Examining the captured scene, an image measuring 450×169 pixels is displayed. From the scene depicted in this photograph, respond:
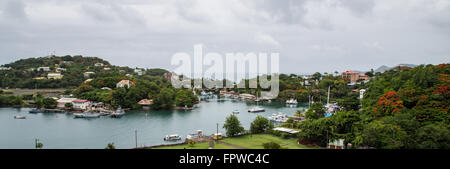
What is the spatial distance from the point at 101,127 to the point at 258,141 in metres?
6.87

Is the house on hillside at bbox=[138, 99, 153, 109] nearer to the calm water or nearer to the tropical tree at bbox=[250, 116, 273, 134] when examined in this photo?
the calm water

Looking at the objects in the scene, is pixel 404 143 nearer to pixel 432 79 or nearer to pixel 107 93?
pixel 432 79

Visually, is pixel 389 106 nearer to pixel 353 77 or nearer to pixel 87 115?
pixel 87 115

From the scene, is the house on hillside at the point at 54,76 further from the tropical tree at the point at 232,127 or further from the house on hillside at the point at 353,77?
the house on hillside at the point at 353,77

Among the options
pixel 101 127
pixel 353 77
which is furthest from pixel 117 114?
pixel 353 77

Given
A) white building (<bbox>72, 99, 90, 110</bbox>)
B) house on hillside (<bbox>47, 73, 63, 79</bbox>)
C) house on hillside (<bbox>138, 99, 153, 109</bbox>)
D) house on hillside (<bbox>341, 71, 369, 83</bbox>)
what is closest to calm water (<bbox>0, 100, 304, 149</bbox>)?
house on hillside (<bbox>138, 99, 153, 109</bbox>)

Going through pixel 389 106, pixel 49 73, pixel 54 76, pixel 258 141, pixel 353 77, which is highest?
pixel 49 73

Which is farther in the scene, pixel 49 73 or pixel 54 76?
pixel 49 73

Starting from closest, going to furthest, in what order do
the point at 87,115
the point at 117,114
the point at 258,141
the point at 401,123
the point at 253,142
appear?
the point at 401,123 → the point at 253,142 → the point at 258,141 → the point at 87,115 → the point at 117,114

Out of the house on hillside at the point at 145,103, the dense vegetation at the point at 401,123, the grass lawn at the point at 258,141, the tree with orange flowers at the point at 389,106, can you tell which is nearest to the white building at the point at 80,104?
the house on hillside at the point at 145,103

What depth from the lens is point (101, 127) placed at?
11922 mm

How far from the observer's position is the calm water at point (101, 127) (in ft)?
31.3

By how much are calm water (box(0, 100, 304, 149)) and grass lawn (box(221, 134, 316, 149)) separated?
1932mm
